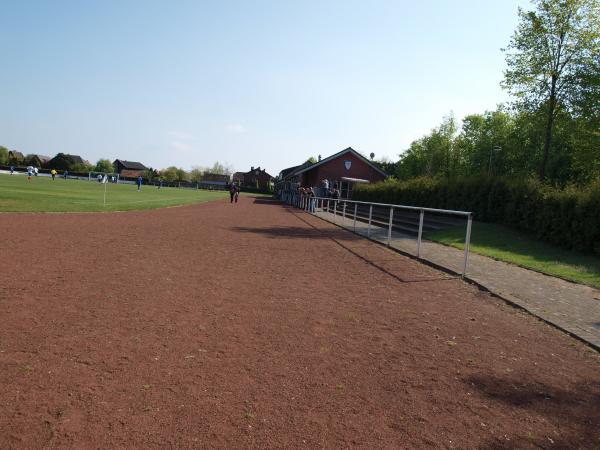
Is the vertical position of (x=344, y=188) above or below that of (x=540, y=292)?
above

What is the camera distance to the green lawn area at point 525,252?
9.58 m

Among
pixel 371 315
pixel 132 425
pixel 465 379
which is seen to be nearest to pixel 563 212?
pixel 371 315

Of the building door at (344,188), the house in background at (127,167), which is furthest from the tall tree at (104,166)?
the building door at (344,188)

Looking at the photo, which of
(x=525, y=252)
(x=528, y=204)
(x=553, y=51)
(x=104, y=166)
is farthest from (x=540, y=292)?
(x=104, y=166)

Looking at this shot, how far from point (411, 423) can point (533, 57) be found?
23837 millimetres

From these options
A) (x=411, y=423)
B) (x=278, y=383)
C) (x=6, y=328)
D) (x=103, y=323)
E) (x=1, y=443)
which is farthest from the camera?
(x=103, y=323)

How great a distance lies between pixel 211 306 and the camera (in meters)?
5.55

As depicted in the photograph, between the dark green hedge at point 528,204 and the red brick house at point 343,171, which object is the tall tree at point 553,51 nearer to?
the dark green hedge at point 528,204

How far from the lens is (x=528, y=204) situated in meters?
15.3

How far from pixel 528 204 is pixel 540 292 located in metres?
8.99

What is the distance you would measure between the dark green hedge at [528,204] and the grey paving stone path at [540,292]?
11.3 ft

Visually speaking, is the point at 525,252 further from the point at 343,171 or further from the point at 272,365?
the point at 343,171

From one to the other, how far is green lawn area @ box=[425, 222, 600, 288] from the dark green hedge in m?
0.41

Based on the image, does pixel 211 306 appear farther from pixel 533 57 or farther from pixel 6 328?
pixel 533 57
